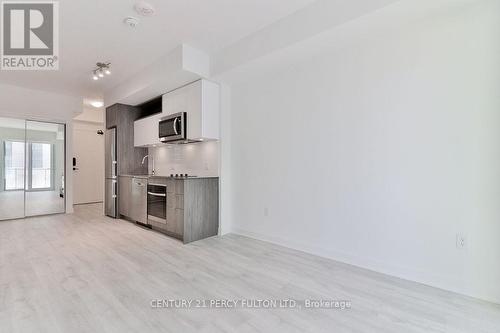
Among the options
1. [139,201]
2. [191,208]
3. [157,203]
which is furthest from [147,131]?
[191,208]

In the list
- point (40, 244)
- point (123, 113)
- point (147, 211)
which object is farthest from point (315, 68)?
point (40, 244)

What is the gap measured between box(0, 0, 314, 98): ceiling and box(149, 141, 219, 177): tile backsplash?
155 cm

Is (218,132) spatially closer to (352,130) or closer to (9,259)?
(352,130)

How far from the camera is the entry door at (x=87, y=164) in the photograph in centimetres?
725

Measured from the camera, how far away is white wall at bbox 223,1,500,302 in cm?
210

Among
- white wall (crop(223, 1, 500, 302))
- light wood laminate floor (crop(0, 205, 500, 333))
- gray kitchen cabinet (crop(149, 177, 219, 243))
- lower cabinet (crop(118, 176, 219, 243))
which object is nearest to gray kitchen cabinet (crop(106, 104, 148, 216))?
lower cabinet (crop(118, 176, 219, 243))

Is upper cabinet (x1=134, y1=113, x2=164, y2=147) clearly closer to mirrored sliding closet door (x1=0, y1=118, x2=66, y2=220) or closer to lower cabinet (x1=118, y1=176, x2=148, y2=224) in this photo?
lower cabinet (x1=118, y1=176, x2=148, y2=224)

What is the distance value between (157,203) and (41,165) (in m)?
3.50

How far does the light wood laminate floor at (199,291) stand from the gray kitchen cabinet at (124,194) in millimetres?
1421

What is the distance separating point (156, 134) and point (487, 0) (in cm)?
468

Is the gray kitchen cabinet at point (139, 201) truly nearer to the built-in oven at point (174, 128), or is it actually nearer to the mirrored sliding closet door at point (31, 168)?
the built-in oven at point (174, 128)

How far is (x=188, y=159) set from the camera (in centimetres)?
462

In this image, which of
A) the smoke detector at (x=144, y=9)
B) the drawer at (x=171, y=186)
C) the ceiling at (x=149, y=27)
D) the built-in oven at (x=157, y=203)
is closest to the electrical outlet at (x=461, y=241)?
the ceiling at (x=149, y=27)

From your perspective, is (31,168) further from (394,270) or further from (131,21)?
(394,270)
